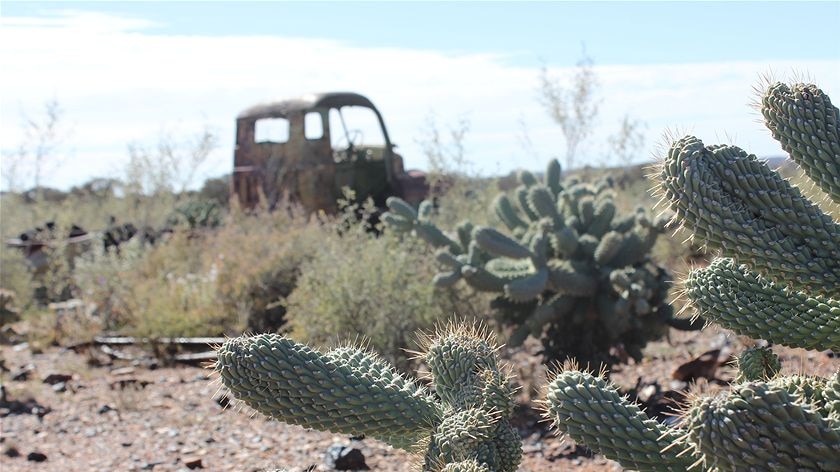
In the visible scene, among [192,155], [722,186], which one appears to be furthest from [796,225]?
[192,155]

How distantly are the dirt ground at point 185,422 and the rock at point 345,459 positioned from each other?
6cm

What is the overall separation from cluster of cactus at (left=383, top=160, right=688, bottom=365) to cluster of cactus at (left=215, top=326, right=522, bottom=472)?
2.41 meters

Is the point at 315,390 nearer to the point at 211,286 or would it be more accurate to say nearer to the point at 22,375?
the point at 22,375

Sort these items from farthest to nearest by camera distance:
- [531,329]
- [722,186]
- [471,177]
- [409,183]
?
1. [409,183]
2. [471,177]
3. [531,329]
4. [722,186]

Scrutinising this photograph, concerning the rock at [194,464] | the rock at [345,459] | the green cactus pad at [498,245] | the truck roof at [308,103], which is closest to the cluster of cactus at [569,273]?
the green cactus pad at [498,245]

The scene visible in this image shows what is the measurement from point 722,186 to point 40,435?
16.0 feet

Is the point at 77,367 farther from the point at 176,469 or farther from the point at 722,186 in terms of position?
the point at 722,186

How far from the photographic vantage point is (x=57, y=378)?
7.30 m

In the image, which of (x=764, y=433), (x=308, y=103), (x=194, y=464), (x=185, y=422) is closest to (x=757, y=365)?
(x=764, y=433)

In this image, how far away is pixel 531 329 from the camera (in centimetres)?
578

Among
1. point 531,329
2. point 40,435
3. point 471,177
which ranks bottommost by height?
point 40,435

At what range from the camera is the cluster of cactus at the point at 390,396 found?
2.76 meters

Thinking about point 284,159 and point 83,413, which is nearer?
point 83,413

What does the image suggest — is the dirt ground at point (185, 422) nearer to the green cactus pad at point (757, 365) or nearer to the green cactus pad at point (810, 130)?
the green cactus pad at point (757, 365)
